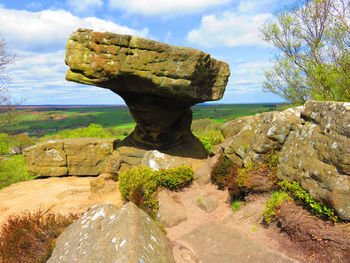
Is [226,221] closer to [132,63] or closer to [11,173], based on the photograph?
[132,63]

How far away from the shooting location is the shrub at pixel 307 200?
5755 millimetres

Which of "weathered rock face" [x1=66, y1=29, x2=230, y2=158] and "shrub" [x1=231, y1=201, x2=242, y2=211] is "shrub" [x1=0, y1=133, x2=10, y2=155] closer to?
"weathered rock face" [x1=66, y1=29, x2=230, y2=158]

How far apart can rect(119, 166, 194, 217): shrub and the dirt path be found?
61 cm

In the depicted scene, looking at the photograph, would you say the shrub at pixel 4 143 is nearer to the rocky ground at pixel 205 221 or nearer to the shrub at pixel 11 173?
the shrub at pixel 11 173

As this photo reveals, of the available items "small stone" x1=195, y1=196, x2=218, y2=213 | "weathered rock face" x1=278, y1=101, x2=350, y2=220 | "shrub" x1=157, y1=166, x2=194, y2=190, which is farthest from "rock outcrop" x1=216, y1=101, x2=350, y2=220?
"shrub" x1=157, y1=166, x2=194, y2=190

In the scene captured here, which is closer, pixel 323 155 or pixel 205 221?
pixel 323 155

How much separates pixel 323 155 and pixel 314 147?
0.50 meters

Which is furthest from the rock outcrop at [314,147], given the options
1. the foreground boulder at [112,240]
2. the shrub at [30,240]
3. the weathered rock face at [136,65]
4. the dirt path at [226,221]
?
the shrub at [30,240]

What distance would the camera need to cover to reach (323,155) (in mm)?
6348

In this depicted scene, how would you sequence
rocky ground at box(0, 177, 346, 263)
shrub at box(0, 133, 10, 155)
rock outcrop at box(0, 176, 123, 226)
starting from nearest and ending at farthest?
rocky ground at box(0, 177, 346, 263) < rock outcrop at box(0, 176, 123, 226) < shrub at box(0, 133, 10, 155)

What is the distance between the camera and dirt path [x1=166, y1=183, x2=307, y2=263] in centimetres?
617

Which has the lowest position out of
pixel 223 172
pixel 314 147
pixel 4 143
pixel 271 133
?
pixel 4 143

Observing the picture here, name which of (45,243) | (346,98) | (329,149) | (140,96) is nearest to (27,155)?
(140,96)

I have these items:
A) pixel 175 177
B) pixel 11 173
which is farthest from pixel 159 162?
pixel 11 173
